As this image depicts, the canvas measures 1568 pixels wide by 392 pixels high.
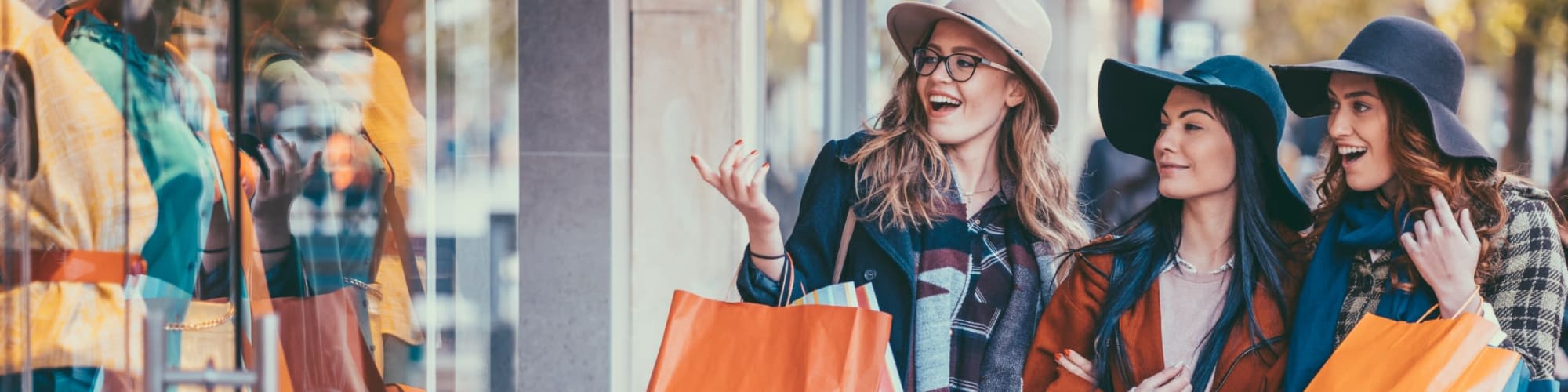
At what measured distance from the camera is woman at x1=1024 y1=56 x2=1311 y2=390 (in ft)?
9.61

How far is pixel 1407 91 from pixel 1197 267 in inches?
21.6

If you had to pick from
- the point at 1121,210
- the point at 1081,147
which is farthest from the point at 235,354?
the point at 1081,147

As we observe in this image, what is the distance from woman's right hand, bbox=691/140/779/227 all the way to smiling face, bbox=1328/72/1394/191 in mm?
1143

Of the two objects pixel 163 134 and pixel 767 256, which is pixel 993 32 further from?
pixel 163 134

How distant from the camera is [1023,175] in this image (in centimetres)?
329

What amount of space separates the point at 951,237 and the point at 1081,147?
37.8 feet

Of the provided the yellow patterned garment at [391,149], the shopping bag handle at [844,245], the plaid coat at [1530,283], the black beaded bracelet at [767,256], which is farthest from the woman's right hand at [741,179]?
the plaid coat at [1530,283]

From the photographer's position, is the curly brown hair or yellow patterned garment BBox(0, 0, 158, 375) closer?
yellow patterned garment BBox(0, 0, 158, 375)

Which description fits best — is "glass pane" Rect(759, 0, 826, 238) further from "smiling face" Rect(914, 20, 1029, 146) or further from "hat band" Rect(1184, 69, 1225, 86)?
"hat band" Rect(1184, 69, 1225, 86)

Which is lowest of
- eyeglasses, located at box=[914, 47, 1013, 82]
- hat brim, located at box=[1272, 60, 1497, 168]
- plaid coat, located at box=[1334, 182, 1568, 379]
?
plaid coat, located at box=[1334, 182, 1568, 379]

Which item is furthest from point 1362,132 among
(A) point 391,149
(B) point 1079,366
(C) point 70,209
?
(C) point 70,209

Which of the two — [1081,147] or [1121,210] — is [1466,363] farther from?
[1081,147]

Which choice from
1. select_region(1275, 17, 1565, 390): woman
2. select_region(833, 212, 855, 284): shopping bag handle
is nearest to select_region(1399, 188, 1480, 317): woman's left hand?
select_region(1275, 17, 1565, 390): woman

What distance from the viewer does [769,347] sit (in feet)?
9.34
